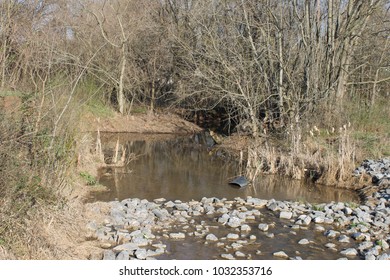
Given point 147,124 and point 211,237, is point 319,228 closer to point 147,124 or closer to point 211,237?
point 211,237

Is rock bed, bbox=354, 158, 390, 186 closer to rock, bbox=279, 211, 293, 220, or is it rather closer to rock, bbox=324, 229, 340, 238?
rock, bbox=279, 211, 293, 220

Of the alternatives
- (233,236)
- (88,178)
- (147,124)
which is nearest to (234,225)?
(233,236)

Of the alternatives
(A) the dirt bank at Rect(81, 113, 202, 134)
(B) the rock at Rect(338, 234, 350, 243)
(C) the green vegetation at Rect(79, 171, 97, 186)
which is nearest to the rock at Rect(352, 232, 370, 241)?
(B) the rock at Rect(338, 234, 350, 243)

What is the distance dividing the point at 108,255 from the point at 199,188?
544 cm

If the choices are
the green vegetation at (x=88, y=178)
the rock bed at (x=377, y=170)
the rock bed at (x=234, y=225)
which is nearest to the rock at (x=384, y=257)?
the rock bed at (x=234, y=225)

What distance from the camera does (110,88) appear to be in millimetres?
23453

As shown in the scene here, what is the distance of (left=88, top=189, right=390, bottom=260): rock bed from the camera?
7.09m

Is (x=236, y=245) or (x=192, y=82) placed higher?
(x=192, y=82)

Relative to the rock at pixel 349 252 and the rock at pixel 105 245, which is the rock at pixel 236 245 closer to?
the rock at pixel 349 252

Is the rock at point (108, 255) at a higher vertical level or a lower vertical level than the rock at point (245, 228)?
higher

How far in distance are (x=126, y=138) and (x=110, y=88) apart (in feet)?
12.9

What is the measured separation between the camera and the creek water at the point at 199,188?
23.8ft

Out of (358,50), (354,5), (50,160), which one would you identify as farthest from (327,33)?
(50,160)

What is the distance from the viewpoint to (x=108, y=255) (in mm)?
6512
